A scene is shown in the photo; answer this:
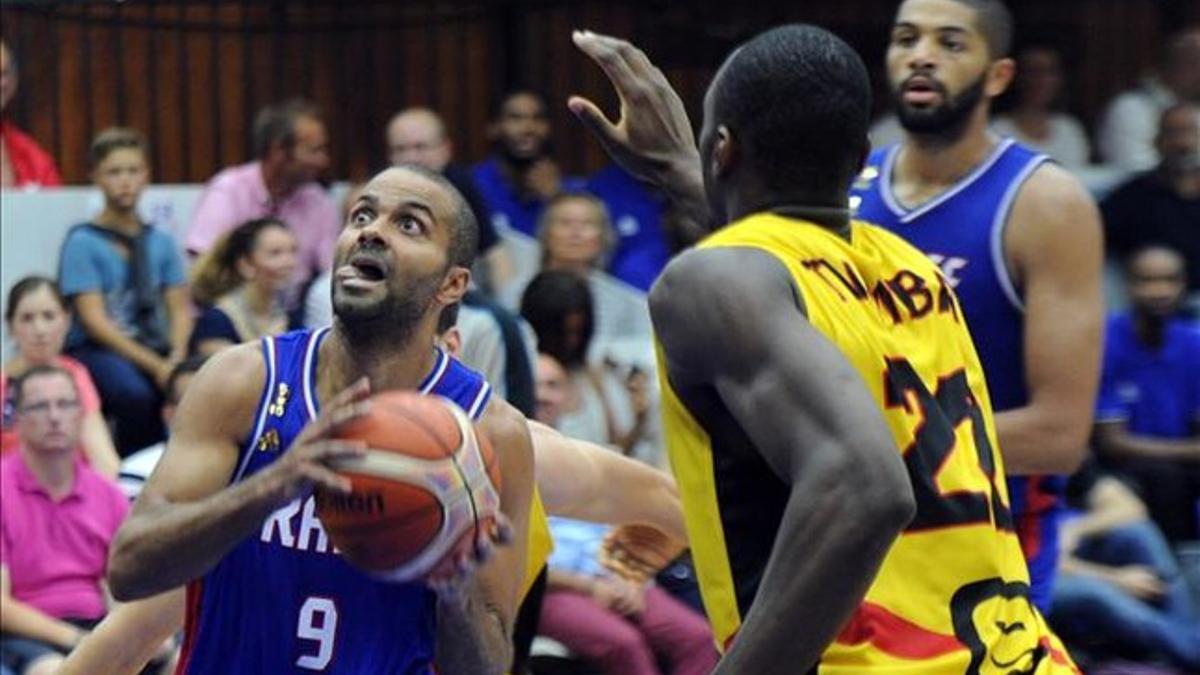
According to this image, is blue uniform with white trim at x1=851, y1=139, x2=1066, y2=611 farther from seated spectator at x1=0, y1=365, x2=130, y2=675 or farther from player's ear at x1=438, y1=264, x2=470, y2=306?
seated spectator at x1=0, y1=365, x2=130, y2=675

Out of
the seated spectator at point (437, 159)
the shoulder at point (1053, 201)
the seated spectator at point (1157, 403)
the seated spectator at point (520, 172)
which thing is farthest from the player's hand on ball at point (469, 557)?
the seated spectator at point (520, 172)

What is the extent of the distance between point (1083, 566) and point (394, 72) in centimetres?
437

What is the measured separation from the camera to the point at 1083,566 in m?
9.56

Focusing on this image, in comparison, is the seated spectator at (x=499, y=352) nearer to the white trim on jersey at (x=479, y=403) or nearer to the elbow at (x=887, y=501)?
the white trim on jersey at (x=479, y=403)

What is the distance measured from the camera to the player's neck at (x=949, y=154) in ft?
20.2

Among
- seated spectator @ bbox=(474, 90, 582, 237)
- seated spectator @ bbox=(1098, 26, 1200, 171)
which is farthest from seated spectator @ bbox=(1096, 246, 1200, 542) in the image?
seated spectator @ bbox=(474, 90, 582, 237)

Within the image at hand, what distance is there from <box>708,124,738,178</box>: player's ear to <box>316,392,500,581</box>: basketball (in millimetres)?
679

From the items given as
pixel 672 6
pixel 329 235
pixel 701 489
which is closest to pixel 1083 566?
pixel 329 235

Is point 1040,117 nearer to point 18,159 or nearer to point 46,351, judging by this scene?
point 18,159

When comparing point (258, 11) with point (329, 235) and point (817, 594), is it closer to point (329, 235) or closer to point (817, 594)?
point (329, 235)

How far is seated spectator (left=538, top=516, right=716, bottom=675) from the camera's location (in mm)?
8203

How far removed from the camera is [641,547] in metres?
6.26

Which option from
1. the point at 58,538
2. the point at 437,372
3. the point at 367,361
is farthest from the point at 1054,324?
the point at 58,538

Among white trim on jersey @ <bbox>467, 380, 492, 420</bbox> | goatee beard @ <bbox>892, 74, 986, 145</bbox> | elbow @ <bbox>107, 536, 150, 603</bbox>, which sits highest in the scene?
goatee beard @ <bbox>892, 74, 986, 145</bbox>
